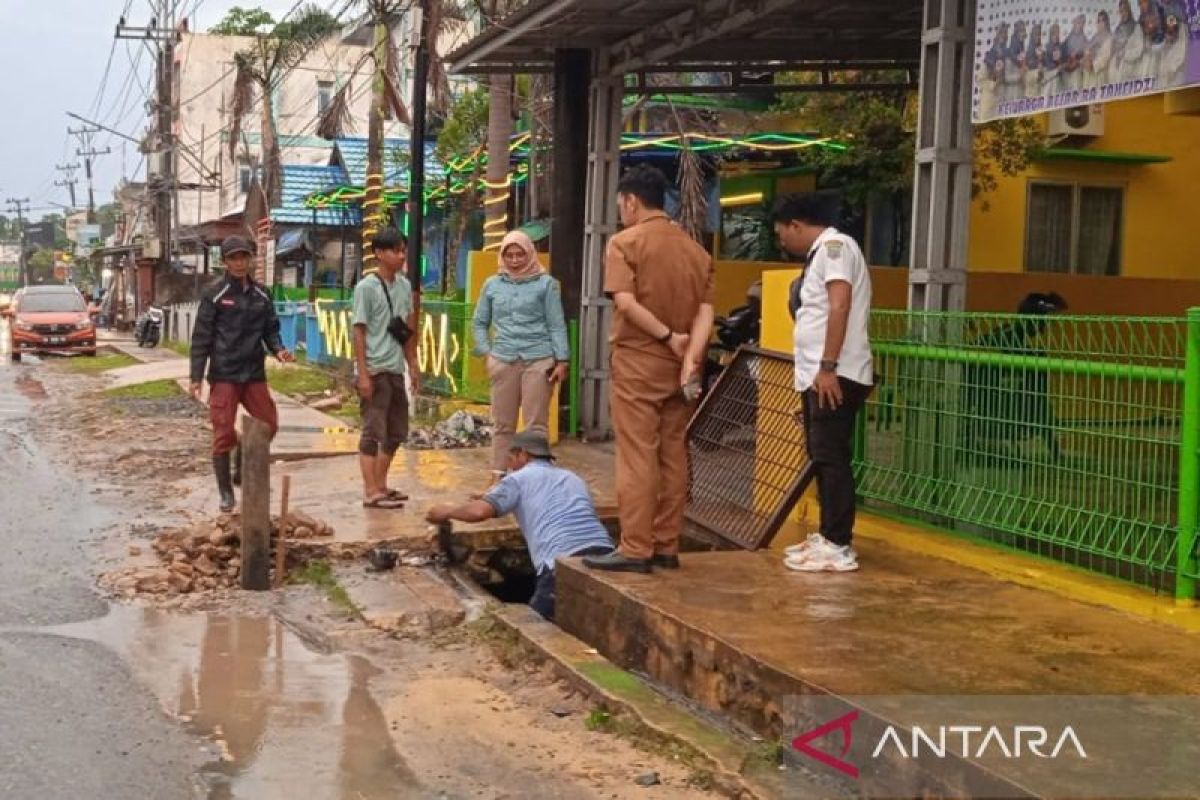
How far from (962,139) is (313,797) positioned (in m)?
5.04

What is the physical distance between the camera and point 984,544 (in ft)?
23.0

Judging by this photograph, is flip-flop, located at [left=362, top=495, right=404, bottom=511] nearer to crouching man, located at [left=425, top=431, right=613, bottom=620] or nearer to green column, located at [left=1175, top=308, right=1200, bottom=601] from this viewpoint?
crouching man, located at [left=425, top=431, right=613, bottom=620]

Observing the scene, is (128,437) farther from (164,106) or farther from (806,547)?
(164,106)

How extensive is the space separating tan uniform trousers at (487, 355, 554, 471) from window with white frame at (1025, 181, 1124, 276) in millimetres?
9380

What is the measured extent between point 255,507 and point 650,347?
8.84 feet

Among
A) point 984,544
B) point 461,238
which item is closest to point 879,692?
point 984,544

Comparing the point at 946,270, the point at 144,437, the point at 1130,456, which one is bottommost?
the point at 144,437

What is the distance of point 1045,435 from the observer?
21.3 ft

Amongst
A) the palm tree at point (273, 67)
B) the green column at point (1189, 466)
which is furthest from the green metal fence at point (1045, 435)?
the palm tree at point (273, 67)

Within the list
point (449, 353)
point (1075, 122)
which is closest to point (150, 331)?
point (449, 353)

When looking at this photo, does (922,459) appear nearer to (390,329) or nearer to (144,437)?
(390,329)

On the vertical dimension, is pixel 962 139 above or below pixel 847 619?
above

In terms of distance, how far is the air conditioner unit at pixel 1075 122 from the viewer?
1576 cm

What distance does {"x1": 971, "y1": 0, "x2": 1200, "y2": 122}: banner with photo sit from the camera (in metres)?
6.56
